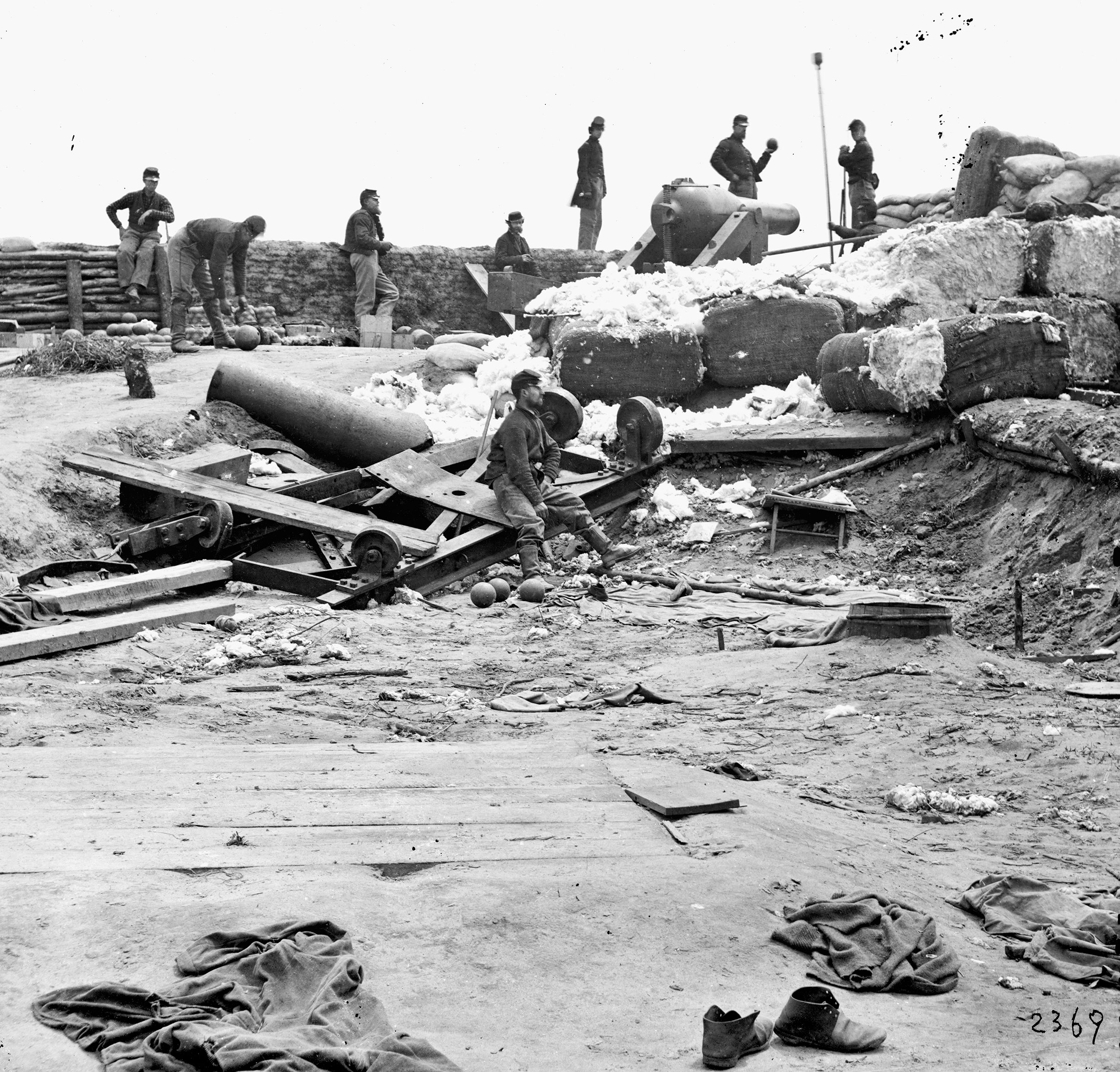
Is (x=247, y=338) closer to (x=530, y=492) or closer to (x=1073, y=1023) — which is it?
(x=530, y=492)

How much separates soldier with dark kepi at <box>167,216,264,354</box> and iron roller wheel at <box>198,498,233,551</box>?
664 centimetres

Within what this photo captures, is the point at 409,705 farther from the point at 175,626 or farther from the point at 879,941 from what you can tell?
the point at 879,941

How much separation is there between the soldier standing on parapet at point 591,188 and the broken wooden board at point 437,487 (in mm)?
10314

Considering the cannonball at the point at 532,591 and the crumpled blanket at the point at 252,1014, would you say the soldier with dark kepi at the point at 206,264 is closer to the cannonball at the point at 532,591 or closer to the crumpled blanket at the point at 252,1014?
the cannonball at the point at 532,591

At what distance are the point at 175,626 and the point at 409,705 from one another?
230 cm

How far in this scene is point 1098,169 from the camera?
17.8 meters

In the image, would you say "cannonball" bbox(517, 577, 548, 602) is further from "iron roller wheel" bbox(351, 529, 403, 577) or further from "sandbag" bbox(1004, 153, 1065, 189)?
"sandbag" bbox(1004, 153, 1065, 189)

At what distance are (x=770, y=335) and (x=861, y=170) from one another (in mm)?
7439

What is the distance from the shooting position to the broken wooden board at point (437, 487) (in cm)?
1069

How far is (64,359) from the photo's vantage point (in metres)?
14.7

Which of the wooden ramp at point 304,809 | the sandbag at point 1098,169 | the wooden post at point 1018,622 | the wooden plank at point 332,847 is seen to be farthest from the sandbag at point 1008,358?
the sandbag at point 1098,169

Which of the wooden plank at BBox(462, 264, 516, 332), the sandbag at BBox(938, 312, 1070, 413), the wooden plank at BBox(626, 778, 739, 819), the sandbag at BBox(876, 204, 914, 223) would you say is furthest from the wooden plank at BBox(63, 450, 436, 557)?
the sandbag at BBox(876, 204, 914, 223)

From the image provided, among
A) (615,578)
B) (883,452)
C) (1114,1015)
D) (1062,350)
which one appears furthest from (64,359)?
(1114,1015)

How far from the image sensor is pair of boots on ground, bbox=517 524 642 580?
10.2 m
